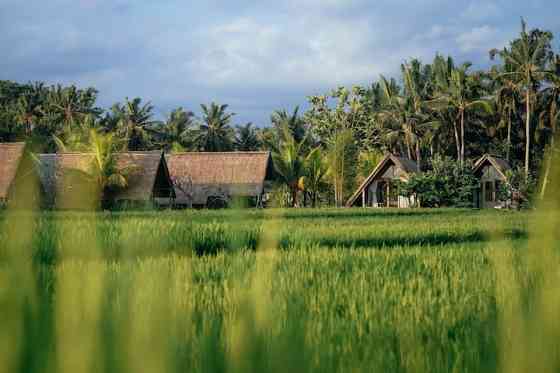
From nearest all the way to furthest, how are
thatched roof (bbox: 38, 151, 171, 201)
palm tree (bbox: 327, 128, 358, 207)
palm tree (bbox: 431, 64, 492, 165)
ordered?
thatched roof (bbox: 38, 151, 171, 201), palm tree (bbox: 327, 128, 358, 207), palm tree (bbox: 431, 64, 492, 165)

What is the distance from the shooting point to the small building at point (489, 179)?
1257 inches

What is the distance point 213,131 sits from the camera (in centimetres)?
4475

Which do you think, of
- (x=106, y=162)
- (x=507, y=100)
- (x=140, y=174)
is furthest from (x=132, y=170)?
(x=507, y=100)

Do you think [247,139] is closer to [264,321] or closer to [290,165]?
[290,165]

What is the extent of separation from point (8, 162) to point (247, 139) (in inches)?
913

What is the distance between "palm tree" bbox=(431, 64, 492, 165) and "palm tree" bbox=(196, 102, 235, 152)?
14736 millimetres

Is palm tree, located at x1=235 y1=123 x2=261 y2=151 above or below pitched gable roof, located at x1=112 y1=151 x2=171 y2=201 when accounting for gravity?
above

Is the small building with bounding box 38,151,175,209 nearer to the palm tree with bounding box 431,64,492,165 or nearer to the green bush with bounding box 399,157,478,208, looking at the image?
the green bush with bounding box 399,157,478,208

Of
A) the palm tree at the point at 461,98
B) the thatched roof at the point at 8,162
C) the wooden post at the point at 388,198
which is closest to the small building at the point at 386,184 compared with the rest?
the wooden post at the point at 388,198

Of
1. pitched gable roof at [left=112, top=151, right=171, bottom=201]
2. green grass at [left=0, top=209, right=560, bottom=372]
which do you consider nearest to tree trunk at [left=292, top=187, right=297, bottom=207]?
pitched gable roof at [left=112, top=151, right=171, bottom=201]

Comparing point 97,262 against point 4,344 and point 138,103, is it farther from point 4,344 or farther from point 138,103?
point 138,103

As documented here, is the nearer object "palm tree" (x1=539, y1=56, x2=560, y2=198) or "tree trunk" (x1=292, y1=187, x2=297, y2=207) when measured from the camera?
"tree trunk" (x1=292, y1=187, x2=297, y2=207)

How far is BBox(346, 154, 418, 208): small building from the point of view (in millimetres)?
32281

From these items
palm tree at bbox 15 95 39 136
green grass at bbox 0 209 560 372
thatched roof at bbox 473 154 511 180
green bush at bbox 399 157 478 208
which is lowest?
green grass at bbox 0 209 560 372
